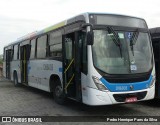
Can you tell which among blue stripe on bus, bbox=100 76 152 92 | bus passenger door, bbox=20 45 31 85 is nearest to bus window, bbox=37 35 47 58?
bus passenger door, bbox=20 45 31 85

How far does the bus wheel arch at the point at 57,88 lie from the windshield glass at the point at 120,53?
105 inches

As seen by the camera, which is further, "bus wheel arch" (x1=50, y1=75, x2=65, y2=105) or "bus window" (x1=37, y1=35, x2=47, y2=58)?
"bus window" (x1=37, y1=35, x2=47, y2=58)

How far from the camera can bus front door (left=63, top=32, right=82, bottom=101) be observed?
8.49 metres

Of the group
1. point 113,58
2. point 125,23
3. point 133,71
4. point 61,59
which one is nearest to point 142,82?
point 133,71

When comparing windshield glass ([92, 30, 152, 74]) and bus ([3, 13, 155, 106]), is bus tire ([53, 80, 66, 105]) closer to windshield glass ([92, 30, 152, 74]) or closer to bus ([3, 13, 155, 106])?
bus ([3, 13, 155, 106])

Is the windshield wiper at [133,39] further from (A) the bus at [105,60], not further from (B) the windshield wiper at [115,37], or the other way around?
(B) the windshield wiper at [115,37]

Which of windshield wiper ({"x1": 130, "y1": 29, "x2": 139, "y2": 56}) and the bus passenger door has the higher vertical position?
windshield wiper ({"x1": 130, "y1": 29, "x2": 139, "y2": 56})

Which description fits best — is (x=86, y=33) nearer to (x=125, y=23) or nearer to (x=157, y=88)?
(x=125, y=23)

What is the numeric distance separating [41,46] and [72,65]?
3620mm

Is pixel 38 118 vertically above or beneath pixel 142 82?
beneath

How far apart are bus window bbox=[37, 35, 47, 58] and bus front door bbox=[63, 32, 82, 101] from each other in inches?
90.6

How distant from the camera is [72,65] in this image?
29.6 feet

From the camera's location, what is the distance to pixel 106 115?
8.65 metres

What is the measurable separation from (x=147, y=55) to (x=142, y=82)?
0.86 metres
